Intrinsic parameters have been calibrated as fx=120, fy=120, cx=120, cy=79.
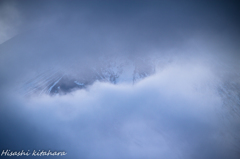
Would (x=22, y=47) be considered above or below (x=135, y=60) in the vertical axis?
below

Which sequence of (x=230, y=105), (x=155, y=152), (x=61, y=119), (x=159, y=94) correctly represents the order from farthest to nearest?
(x=159, y=94), (x=230, y=105), (x=61, y=119), (x=155, y=152)

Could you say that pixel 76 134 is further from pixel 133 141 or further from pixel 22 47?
pixel 22 47

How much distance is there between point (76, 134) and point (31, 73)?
30.7 metres

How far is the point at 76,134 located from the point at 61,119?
27.2 ft

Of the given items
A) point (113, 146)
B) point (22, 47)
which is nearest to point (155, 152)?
point (113, 146)

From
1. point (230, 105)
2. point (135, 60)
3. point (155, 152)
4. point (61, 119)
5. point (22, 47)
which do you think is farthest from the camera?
point (135, 60)

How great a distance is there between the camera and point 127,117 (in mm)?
48812

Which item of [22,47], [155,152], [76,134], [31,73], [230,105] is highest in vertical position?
[22,47]

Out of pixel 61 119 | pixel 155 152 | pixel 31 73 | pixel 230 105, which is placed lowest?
pixel 155 152

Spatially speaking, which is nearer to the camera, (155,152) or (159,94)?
(155,152)

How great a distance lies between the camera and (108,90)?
56062 mm

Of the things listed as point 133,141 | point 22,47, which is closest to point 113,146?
point 133,141

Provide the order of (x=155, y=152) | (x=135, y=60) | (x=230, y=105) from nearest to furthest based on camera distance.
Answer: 1. (x=155, y=152)
2. (x=230, y=105)
3. (x=135, y=60)

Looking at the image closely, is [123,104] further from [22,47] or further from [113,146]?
[22,47]
